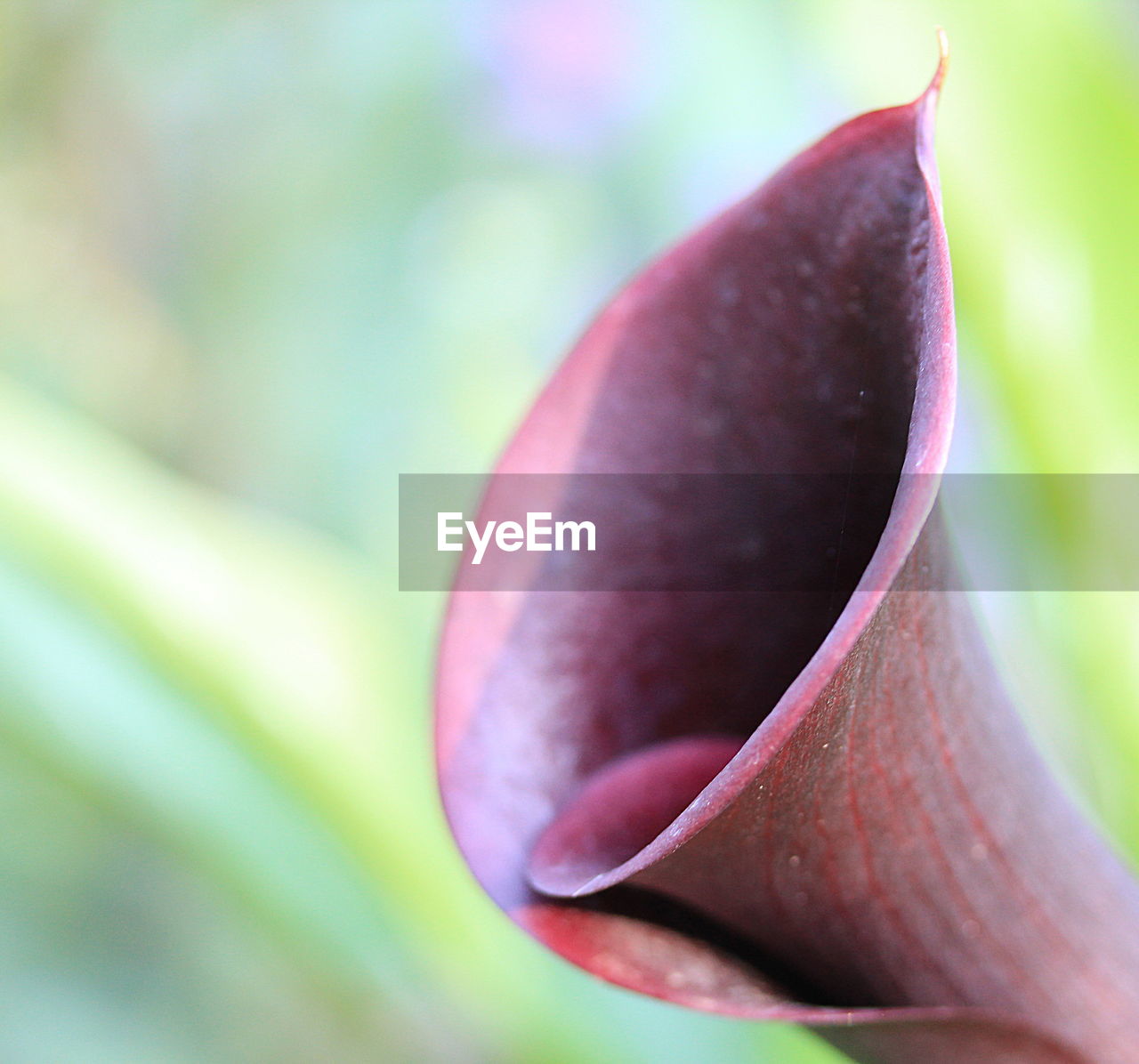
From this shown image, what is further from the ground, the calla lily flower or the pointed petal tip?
the pointed petal tip

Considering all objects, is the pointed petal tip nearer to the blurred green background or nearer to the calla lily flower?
the calla lily flower

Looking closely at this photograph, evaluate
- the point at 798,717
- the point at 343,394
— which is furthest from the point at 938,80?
the point at 343,394

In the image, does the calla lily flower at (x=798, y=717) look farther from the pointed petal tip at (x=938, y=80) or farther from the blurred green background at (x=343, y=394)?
the blurred green background at (x=343, y=394)

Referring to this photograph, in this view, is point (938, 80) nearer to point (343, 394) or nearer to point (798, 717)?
point (798, 717)

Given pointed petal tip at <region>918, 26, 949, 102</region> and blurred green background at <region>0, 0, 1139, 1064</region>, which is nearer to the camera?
pointed petal tip at <region>918, 26, 949, 102</region>

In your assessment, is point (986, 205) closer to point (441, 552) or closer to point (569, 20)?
point (441, 552)

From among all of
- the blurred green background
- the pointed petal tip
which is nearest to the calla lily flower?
the pointed petal tip

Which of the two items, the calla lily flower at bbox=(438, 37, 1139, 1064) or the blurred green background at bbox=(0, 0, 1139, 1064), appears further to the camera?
the blurred green background at bbox=(0, 0, 1139, 1064)
